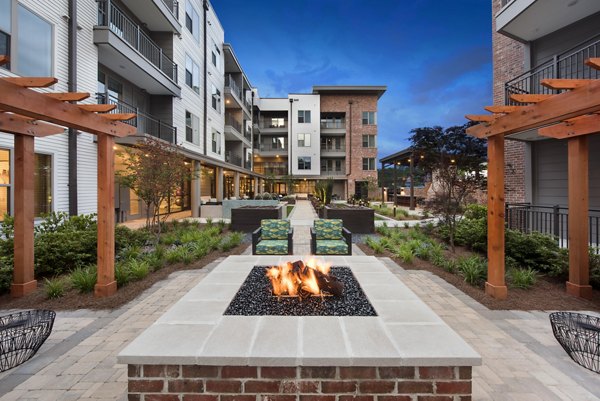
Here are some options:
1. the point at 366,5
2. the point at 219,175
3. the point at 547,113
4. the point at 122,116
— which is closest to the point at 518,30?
the point at 547,113

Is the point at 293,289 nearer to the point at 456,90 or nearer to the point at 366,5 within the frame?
the point at 366,5

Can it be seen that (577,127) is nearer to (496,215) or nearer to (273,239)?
(496,215)

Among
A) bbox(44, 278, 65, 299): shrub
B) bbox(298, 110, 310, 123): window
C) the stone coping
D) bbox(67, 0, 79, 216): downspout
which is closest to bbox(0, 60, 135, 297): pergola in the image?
bbox(44, 278, 65, 299): shrub

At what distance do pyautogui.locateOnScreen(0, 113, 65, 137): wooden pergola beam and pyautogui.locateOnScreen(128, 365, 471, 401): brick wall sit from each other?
4423 mm

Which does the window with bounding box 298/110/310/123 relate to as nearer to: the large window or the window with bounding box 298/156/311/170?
the window with bounding box 298/156/311/170

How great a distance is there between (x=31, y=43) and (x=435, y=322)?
38.3 ft

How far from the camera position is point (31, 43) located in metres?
7.89

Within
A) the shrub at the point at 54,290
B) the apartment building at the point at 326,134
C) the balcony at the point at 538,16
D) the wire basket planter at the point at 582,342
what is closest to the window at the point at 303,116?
the apartment building at the point at 326,134

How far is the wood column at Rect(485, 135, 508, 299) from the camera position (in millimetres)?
4656

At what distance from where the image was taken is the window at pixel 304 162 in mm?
36938

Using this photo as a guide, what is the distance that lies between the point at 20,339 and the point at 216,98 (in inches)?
817

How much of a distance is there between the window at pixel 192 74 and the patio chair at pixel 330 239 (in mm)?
13945

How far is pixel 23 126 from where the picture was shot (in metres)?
4.62

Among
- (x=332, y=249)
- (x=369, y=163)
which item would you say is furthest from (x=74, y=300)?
(x=369, y=163)
